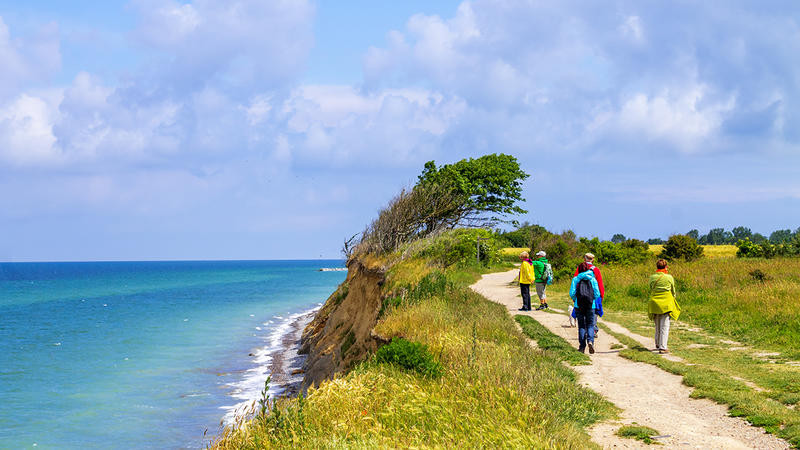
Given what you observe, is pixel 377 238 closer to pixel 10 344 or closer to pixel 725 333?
pixel 725 333

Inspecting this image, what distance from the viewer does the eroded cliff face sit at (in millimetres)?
16203

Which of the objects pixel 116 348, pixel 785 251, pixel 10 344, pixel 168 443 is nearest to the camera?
pixel 168 443

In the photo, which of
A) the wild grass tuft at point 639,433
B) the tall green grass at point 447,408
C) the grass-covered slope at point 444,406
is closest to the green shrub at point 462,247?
the grass-covered slope at point 444,406

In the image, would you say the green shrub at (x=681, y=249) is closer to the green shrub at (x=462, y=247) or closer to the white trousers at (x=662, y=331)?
the green shrub at (x=462, y=247)

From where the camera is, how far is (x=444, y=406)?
6340mm

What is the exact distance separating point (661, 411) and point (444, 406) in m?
3.97

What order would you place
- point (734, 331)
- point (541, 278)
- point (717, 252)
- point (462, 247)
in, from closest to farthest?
point (734, 331)
point (541, 278)
point (462, 247)
point (717, 252)

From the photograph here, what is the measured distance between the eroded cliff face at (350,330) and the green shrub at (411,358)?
419 cm

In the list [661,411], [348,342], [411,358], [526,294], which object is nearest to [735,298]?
[526,294]

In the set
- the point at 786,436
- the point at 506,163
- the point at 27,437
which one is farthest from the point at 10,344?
the point at 786,436

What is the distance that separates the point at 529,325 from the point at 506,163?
91.1 feet

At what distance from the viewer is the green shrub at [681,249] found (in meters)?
37.2

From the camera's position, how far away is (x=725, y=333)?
15.0 m

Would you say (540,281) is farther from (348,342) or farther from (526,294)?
(348,342)
